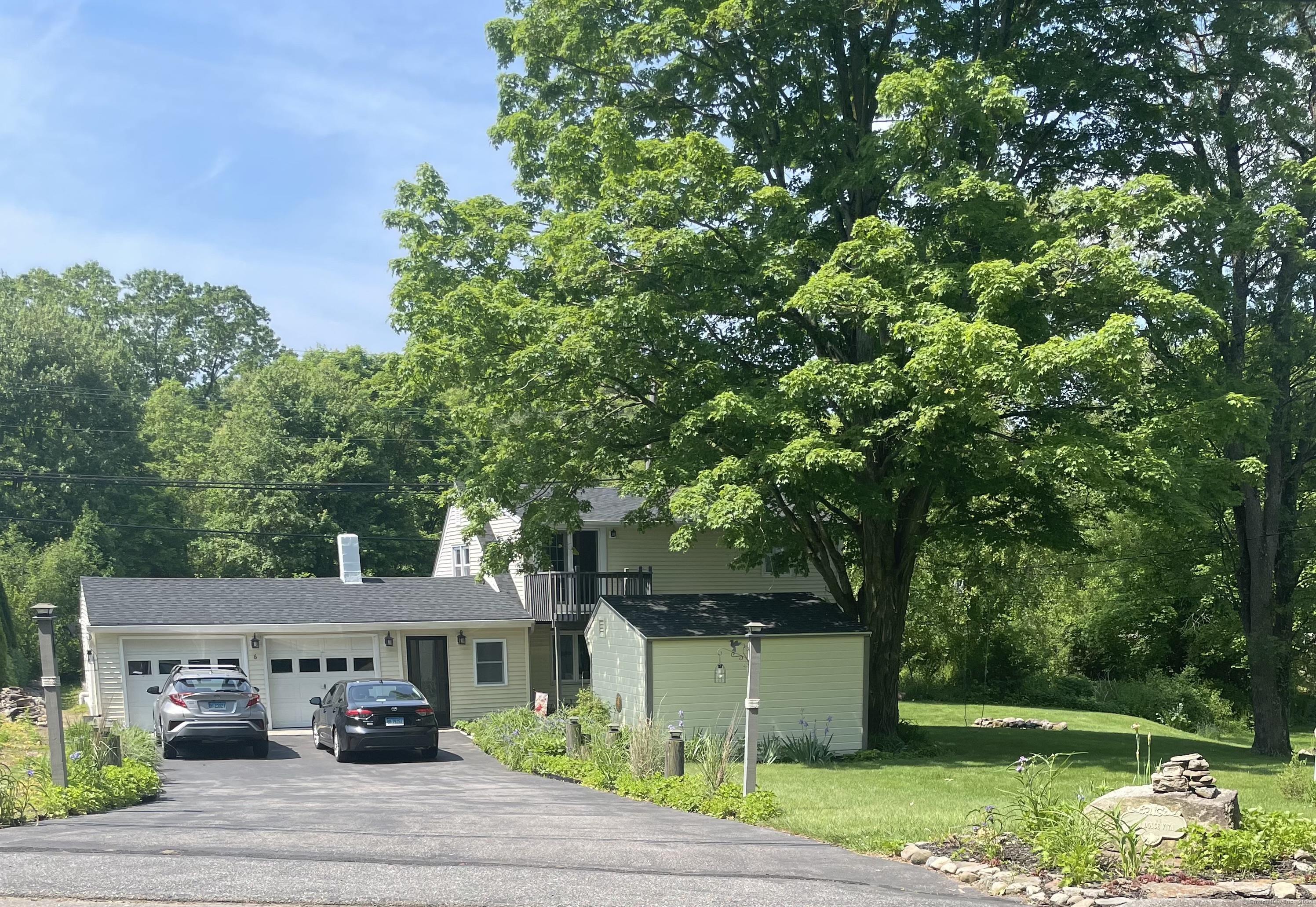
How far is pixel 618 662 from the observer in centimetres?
2202

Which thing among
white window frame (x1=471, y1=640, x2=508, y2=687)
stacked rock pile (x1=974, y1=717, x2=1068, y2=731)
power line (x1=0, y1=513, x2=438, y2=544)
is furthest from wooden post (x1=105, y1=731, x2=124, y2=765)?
power line (x1=0, y1=513, x2=438, y2=544)

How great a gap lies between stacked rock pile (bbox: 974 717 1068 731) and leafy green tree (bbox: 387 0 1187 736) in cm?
788

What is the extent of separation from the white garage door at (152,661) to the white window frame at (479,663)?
5.69 meters

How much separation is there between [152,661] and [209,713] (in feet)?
21.6

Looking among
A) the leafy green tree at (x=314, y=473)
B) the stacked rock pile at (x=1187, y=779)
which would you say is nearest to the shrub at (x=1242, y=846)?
the stacked rock pile at (x=1187, y=779)

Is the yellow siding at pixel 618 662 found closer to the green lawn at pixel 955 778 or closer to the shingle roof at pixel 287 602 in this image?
the green lawn at pixel 955 778

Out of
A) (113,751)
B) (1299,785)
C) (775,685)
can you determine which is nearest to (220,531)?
(775,685)

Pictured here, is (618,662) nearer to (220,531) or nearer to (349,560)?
(349,560)

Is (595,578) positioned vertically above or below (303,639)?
above

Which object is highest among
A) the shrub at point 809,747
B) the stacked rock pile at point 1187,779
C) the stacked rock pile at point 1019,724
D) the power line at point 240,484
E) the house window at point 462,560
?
the power line at point 240,484

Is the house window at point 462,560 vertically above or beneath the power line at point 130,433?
beneath

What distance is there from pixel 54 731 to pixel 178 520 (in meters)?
35.9

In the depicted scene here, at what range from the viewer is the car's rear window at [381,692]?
20.5 metres

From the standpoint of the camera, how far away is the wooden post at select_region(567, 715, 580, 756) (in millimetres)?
18516
